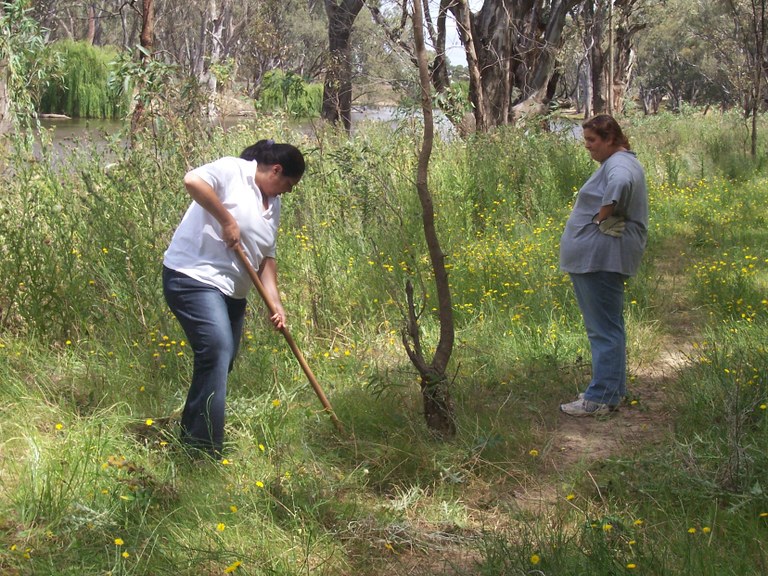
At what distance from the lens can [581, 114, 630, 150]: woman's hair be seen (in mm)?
4887

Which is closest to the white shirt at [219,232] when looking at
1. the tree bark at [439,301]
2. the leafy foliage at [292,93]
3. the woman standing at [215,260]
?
the woman standing at [215,260]

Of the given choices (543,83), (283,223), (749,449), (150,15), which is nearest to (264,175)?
(749,449)

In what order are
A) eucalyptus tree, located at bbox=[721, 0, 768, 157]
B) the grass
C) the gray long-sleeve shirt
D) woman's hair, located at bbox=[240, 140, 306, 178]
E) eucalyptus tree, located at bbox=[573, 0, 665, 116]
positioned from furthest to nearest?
eucalyptus tree, located at bbox=[573, 0, 665, 116], eucalyptus tree, located at bbox=[721, 0, 768, 157], the gray long-sleeve shirt, woman's hair, located at bbox=[240, 140, 306, 178], the grass

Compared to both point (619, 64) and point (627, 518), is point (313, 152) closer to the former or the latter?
point (627, 518)

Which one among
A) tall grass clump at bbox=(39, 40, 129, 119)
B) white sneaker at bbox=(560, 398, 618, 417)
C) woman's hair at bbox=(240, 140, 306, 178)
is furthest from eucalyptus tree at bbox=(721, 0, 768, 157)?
tall grass clump at bbox=(39, 40, 129, 119)

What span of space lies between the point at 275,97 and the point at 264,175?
5621 millimetres

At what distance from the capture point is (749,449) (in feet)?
13.0

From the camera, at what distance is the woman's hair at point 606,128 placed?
4.89m

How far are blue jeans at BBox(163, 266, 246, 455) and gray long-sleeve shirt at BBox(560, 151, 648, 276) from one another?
199cm

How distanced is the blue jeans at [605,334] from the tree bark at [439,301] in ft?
3.16

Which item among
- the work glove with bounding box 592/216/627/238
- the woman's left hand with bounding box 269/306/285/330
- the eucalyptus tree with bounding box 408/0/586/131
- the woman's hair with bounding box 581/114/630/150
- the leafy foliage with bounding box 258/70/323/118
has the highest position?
the eucalyptus tree with bounding box 408/0/586/131

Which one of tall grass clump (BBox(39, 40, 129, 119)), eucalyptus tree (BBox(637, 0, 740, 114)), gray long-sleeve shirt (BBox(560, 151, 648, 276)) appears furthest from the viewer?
eucalyptus tree (BBox(637, 0, 740, 114))

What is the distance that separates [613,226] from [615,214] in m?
0.08

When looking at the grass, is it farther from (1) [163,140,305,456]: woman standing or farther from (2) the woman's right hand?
(2) the woman's right hand
